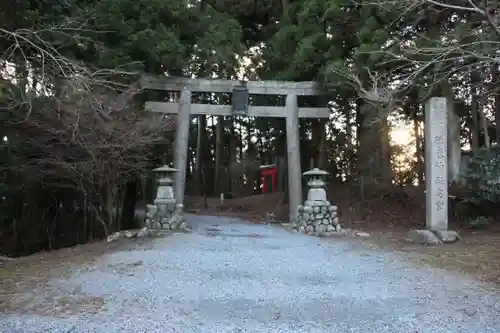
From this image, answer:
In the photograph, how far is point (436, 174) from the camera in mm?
8406

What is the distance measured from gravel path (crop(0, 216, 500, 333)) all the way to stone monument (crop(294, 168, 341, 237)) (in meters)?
2.74

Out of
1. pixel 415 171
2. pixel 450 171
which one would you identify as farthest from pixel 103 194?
pixel 415 171

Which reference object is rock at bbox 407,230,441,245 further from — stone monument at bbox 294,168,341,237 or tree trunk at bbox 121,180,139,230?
tree trunk at bbox 121,180,139,230

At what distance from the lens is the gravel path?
135 inches

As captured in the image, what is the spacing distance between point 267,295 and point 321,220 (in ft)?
18.9

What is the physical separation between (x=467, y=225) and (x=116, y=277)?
317 inches

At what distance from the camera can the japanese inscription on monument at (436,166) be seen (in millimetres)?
8359

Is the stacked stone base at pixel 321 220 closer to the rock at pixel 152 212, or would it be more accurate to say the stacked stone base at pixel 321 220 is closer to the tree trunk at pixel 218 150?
the rock at pixel 152 212

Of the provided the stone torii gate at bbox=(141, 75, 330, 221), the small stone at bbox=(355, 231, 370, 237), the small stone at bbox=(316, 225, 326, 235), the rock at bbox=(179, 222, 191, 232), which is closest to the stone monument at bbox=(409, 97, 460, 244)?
the small stone at bbox=(355, 231, 370, 237)

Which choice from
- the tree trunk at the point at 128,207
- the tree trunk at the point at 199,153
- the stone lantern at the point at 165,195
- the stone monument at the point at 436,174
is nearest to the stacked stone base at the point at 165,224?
the stone lantern at the point at 165,195

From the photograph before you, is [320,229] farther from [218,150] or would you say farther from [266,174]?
[266,174]

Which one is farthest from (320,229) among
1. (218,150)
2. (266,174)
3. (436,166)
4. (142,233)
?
A: (266,174)

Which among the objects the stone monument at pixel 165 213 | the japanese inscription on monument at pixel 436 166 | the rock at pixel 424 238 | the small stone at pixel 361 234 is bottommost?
the small stone at pixel 361 234

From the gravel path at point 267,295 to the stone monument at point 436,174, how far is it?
1828 millimetres
